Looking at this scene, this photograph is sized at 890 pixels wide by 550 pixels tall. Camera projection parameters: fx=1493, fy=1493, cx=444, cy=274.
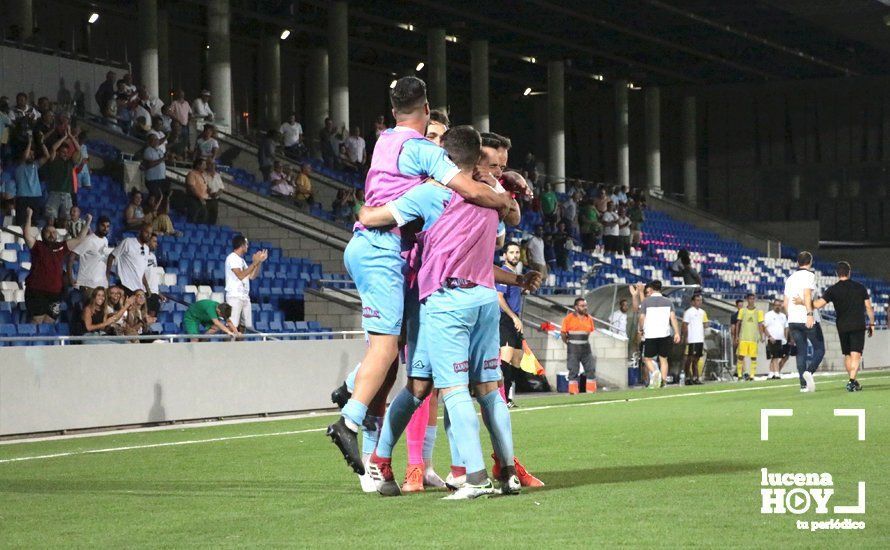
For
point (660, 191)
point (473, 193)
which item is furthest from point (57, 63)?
point (660, 191)

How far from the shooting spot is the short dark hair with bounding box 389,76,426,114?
8531mm

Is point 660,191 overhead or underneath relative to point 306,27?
underneath

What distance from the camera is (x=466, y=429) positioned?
8.13 meters

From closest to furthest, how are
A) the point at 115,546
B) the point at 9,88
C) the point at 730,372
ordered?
the point at 115,546, the point at 9,88, the point at 730,372

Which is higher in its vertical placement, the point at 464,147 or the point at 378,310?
the point at 464,147

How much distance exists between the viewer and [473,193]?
8117 millimetres

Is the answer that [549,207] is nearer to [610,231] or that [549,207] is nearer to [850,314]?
[610,231]

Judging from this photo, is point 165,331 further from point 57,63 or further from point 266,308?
point 57,63

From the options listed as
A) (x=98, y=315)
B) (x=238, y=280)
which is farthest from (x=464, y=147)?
(x=238, y=280)

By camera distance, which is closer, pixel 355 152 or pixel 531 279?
pixel 531 279

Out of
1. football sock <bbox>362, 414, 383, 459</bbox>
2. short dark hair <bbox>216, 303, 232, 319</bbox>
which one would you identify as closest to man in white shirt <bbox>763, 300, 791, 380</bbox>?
short dark hair <bbox>216, 303, 232, 319</bbox>

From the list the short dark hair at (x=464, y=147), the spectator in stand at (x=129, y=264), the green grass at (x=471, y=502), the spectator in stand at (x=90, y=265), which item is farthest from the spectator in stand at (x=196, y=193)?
the short dark hair at (x=464, y=147)

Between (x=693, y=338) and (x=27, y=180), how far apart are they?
13.7 m

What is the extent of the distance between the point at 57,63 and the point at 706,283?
71.0 feet
